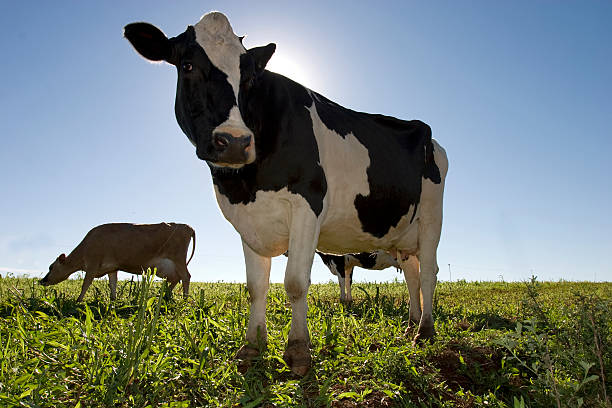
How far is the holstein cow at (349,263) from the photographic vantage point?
1151 centimetres

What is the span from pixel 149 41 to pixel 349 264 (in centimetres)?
839

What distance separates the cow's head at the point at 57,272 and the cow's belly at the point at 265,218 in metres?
8.83

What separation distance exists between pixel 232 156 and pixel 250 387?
1.51 m

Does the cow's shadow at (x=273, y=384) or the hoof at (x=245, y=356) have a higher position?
the hoof at (x=245, y=356)

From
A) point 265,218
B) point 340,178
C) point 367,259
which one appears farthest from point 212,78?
point 367,259

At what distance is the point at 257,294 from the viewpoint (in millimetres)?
4340

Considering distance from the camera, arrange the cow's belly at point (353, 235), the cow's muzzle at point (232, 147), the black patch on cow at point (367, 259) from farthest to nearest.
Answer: the black patch on cow at point (367, 259), the cow's belly at point (353, 235), the cow's muzzle at point (232, 147)

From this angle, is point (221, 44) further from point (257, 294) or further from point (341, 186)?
point (257, 294)

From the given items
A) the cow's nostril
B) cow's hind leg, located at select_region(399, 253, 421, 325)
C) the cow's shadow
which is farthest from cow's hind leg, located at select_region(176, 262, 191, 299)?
the cow's nostril

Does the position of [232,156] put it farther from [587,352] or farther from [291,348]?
[587,352]

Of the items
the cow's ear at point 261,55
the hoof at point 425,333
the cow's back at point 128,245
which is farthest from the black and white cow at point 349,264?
the cow's ear at point 261,55

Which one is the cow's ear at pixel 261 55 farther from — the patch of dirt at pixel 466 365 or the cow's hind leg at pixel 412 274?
the cow's hind leg at pixel 412 274

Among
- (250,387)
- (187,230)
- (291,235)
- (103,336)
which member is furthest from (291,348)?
(187,230)

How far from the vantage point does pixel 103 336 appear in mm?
3510
